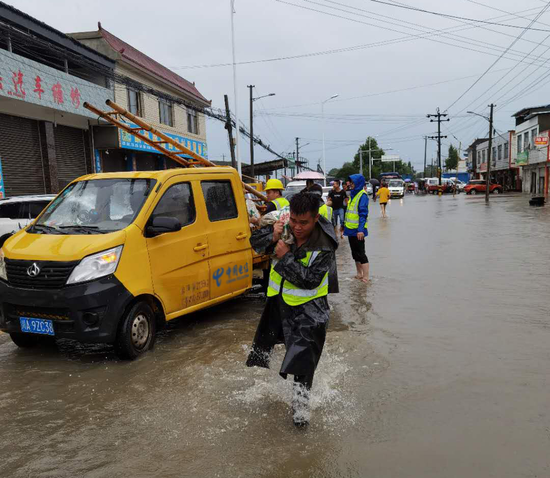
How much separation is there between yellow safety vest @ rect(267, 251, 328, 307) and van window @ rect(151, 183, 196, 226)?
1.99 meters

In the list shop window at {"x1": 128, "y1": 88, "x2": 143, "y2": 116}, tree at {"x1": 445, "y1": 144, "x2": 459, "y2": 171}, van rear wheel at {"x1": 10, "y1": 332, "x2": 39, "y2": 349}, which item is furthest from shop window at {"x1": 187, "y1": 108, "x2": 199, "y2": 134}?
tree at {"x1": 445, "y1": 144, "x2": 459, "y2": 171}

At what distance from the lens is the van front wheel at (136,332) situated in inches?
181

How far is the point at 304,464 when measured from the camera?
301 cm

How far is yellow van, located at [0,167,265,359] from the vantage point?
4.40 meters

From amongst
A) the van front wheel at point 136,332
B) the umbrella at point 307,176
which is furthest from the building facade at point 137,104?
the van front wheel at point 136,332

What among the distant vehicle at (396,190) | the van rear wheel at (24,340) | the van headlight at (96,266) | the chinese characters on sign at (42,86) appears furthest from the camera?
the distant vehicle at (396,190)

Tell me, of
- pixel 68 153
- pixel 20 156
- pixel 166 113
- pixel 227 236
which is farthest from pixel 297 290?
pixel 166 113

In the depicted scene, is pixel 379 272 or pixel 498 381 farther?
pixel 379 272

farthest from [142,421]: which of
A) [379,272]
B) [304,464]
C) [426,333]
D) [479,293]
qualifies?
Answer: [379,272]

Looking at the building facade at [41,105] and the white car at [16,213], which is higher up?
the building facade at [41,105]

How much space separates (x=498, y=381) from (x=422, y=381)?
626 millimetres

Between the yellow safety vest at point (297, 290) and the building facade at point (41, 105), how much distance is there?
39.0ft

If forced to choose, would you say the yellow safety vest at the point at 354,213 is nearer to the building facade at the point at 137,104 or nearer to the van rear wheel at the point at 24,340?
the van rear wheel at the point at 24,340

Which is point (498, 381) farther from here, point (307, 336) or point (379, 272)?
point (379, 272)
